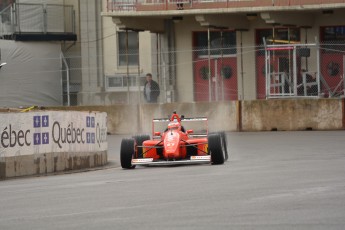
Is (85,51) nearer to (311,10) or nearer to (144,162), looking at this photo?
(311,10)

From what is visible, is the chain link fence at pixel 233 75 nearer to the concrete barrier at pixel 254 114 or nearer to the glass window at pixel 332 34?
the concrete barrier at pixel 254 114

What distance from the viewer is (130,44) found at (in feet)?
157

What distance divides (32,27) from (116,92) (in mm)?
4383

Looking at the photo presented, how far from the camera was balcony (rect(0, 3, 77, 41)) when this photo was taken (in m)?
46.6

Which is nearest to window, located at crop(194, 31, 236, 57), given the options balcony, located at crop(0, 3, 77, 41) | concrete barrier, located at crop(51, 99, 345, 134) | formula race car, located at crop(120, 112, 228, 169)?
concrete barrier, located at crop(51, 99, 345, 134)

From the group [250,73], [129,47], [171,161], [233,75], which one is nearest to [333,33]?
[250,73]

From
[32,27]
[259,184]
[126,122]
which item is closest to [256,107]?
[126,122]

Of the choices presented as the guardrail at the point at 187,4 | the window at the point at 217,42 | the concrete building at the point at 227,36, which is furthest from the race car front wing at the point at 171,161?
the window at the point at 217,42

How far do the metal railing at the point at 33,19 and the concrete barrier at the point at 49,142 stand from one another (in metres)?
21.5

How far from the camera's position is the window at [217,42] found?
43.4 meters

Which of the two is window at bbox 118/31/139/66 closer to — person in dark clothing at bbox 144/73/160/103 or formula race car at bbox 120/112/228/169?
person in dark clothing at bbox 144/73/160/103

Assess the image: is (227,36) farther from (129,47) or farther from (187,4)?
(129,47)

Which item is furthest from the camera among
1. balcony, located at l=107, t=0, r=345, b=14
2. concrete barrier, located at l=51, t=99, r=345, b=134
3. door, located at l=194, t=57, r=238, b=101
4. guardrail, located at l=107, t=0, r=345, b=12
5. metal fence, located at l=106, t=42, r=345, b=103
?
door, located at l=194, t=57, r=238, b=101

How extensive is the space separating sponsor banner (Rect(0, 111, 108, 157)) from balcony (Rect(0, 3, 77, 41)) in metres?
21.3
